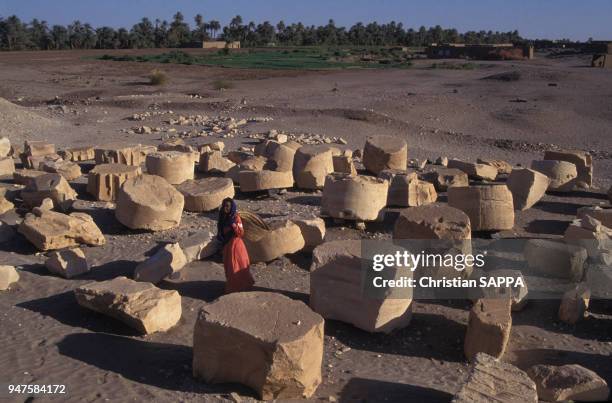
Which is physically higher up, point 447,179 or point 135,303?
point 447,179

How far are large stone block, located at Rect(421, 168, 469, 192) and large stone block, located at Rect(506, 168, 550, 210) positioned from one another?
33.2 inches

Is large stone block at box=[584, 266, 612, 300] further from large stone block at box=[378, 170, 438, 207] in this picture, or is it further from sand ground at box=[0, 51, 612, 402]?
large stone block at box=[378, 170, 438, 207]

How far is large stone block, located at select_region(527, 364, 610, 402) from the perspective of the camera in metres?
4.56

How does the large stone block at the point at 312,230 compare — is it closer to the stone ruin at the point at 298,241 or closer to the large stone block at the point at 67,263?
the stone ruin at the point at 298,241

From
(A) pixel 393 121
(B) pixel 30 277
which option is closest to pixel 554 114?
(A) pixel 393 121

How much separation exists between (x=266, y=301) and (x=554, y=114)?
16655mm

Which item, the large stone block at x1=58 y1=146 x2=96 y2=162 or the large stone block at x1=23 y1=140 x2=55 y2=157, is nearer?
the large stone block at x1=23 y1=140 x2=55 y2=157

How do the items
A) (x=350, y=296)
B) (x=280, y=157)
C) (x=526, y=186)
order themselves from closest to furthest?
(x=350, y=296)
(x=526, y=186)
(x=280, y=157)

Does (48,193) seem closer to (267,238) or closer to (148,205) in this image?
(148,205)

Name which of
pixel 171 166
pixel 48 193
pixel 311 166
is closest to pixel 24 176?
pixel 48 193

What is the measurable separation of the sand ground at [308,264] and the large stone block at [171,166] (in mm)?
1182

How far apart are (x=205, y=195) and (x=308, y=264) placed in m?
2.18

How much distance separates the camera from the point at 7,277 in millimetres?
6082

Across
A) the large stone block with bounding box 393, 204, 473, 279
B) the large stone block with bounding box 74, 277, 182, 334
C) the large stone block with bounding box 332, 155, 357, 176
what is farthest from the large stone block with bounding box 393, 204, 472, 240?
the large stone block with bounding box 332, 155, 357, 176
